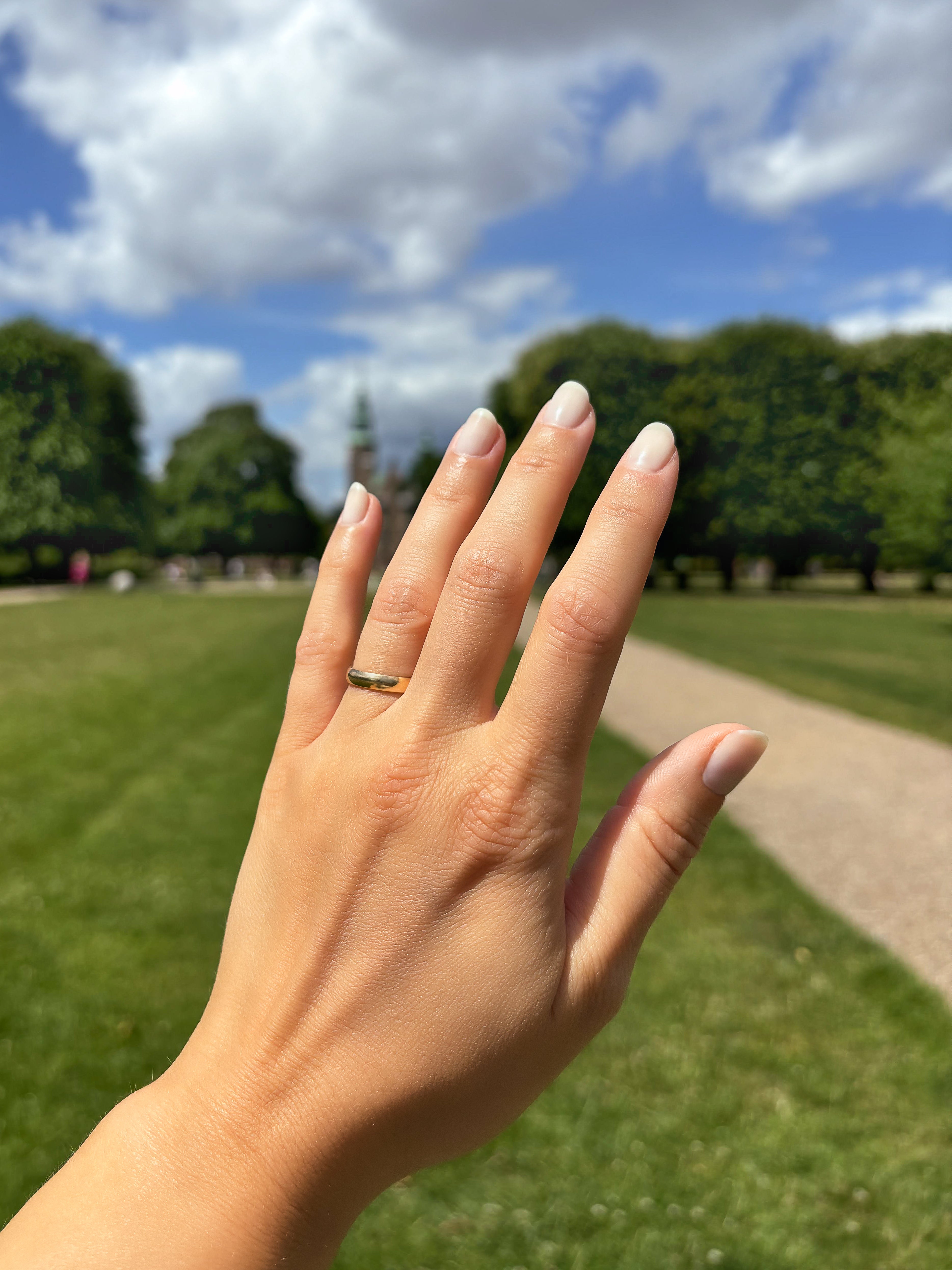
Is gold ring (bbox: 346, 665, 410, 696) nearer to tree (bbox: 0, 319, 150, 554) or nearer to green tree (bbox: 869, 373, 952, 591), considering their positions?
green tree (bbox: 869, 373, 952, 591)

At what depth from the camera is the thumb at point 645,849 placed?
1.52m

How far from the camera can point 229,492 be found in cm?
6812

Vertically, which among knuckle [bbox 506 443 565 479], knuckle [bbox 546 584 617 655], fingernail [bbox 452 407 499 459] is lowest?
knuckle [bbox 546 584 617 655]

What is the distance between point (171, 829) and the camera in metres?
7.68

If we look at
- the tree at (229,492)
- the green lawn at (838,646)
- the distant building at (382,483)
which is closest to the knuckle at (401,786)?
the green lawn at (838,646)

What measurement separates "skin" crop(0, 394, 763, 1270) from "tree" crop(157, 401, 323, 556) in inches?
2682

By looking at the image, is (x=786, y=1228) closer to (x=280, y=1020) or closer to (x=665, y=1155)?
(x=665, y=1155)

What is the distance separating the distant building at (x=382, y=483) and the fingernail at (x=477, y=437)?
79.3 ft

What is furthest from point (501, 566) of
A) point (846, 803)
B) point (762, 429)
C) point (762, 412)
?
point (762, 412)

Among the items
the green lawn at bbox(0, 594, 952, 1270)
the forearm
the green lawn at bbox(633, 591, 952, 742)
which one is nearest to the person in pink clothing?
the green lawn at bbox(633, 591, 952, 742)

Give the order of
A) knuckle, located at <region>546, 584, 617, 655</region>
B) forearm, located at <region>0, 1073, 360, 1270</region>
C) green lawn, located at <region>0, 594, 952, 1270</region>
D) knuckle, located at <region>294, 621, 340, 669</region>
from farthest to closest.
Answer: green lawn, located at <region>0, 594, 952, 1270</region>
knuckle, located at <region>294, 621, 340, 669</region>
knuckle, located at <region>546, 584, 617, 655</region>
forearm, located at <region>0, 1073, 360, 1270</region>

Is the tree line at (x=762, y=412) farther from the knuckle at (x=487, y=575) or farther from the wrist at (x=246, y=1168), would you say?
the wrist at (x=246, y=1168)

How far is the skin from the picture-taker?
1232 millimetres

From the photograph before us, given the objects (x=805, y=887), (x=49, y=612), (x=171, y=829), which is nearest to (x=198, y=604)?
(x=49, y=612)
